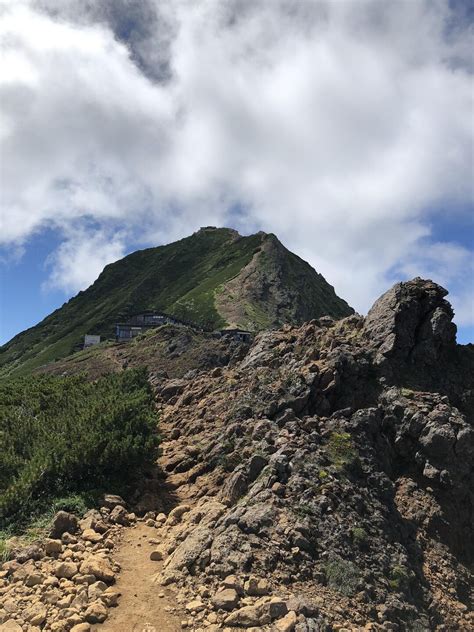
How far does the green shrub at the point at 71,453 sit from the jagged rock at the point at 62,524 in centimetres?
131

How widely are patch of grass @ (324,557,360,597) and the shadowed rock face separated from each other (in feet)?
38.0

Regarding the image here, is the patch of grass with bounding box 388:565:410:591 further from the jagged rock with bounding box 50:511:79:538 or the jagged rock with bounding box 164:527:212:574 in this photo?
the jagged rock with bounding box 50:511:79:538

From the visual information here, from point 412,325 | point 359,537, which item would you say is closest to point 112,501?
point 359,537

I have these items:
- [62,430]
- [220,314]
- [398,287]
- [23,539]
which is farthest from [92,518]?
[220,314]

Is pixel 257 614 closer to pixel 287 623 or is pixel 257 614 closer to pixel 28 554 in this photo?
pixel 287 623

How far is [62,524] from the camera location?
50.5 ft

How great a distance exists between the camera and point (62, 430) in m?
22.5

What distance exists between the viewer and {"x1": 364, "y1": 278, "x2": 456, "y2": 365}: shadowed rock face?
23984 mm

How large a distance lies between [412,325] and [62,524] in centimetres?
1765

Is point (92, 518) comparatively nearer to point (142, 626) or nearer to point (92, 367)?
point (142, 626)

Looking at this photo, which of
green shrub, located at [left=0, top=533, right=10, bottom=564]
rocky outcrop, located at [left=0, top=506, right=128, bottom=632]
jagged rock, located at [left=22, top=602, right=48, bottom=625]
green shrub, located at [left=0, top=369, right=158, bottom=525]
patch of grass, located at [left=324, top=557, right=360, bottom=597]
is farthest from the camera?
green shrub, located at [left=0, top=369, right=158, bottom=525]

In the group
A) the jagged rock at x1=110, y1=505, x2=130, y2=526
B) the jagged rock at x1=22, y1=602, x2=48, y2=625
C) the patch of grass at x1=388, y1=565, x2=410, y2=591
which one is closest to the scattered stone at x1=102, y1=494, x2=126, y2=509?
the jagged rock at x1=110, y1=505, x2=130, y2=526

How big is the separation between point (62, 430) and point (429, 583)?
1552 centimetres

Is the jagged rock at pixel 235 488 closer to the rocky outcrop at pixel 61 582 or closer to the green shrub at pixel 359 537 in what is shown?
the rocky outcrop at pixel 61 582
